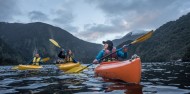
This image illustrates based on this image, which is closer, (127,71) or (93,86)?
(127,71)

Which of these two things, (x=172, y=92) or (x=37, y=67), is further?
(x=37, y=67)

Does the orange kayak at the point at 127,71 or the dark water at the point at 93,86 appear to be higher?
the orange kayak at the point at 127,71

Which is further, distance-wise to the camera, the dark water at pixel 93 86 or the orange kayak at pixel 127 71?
the orange kayak at pixel 127 71

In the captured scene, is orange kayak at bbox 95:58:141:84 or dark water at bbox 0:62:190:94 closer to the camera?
dark water at bbox 0:62:190:94


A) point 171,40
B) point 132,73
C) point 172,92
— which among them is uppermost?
point 171,40

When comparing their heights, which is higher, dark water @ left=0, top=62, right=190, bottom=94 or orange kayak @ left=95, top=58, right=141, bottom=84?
orange kayak @ left=95, top=58, right=141, bottom=84

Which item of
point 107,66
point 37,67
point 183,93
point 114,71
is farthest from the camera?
point 37,67

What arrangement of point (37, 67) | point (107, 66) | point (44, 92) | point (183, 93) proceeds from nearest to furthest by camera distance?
point (183, 93), point (44, 92), point (107, 66), point (37, 67)

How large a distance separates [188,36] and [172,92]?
6540 inches

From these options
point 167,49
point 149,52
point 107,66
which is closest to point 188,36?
point 167,49

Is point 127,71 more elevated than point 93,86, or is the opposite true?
point 127,71

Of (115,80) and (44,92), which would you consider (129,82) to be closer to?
(115,80)

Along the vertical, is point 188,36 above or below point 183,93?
above

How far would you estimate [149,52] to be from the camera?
183 metres
